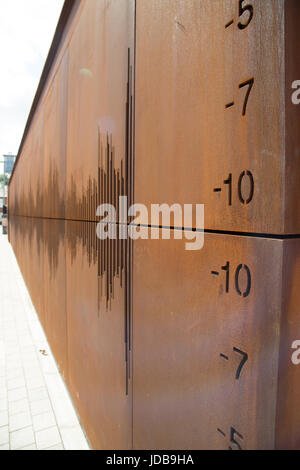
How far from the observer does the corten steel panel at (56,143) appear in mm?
3641

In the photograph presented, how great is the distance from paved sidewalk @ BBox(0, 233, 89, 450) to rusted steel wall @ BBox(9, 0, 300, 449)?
2.19ft

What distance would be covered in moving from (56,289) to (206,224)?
11.3 feet

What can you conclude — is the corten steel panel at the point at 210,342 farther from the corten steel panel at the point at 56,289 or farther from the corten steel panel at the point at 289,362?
the corten steel panel at the point at 56,289

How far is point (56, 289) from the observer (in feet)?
13.7

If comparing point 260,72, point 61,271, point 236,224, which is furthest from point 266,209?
point 61,271

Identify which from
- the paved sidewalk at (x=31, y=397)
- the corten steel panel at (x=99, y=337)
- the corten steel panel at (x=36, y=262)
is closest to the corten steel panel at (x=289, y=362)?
the corten steel panel at (x=99, y=337)

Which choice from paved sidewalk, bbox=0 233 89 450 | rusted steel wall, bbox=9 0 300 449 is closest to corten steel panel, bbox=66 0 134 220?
rusted steel wall, bbox=9 0 300 449

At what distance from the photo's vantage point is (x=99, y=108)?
2.30 meters

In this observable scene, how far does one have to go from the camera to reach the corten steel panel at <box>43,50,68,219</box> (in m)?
3.64

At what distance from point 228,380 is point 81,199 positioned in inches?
86.1

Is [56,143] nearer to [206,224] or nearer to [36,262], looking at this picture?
[36,262]

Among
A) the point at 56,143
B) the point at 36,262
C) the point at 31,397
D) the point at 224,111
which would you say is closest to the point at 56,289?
the point at 31,397

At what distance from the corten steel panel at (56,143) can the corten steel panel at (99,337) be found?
0.82 m

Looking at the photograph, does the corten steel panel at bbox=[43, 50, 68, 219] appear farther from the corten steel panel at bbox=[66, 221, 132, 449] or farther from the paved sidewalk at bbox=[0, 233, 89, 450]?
the paved sidewalk at bbox=[0, 233, 89, 450]
